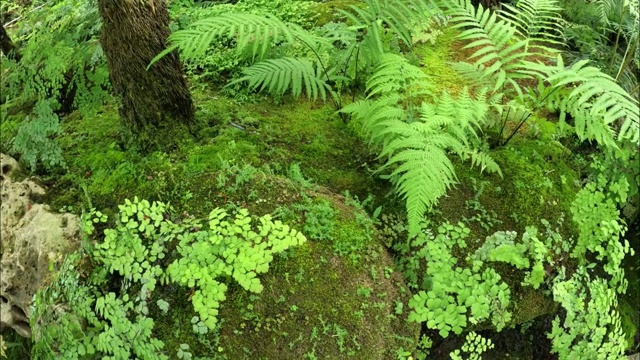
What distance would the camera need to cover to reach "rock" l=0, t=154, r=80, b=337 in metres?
2.73

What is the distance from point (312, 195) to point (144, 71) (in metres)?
1.21

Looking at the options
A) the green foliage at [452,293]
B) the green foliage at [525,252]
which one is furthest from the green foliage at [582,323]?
the green foliage at [452,293]

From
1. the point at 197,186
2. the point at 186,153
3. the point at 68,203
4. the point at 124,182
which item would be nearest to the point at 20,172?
the point at 68,203

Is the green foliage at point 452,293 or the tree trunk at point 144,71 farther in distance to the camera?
the tree trunk at point 144,71

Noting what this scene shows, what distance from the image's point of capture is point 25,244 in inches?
112

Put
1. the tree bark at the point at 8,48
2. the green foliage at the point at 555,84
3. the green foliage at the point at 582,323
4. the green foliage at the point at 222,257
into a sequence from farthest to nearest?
the tree bark at the point at 8,48
the green foliage at the point at 582,323
the green foliage at the point at 555,84
the green foliage at the point at 222,257

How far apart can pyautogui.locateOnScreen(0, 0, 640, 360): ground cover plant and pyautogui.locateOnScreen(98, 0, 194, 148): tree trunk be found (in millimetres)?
11

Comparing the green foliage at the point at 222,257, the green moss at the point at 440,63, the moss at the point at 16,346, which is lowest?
the moss at the point at 16,346

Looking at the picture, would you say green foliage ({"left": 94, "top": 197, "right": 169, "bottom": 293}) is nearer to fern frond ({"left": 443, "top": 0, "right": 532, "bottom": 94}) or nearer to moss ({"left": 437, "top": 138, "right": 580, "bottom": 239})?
moss ({"left": 437, "top": 138, "right": 580, "bottom": 239})

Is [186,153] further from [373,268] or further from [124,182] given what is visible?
[373,268]

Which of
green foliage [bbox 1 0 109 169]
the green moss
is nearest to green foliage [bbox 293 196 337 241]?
the green moss

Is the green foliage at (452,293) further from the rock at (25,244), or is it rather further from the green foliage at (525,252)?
the rock at (25,244)

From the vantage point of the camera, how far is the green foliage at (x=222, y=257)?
86.6 inches

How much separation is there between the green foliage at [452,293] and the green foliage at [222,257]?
791mm
